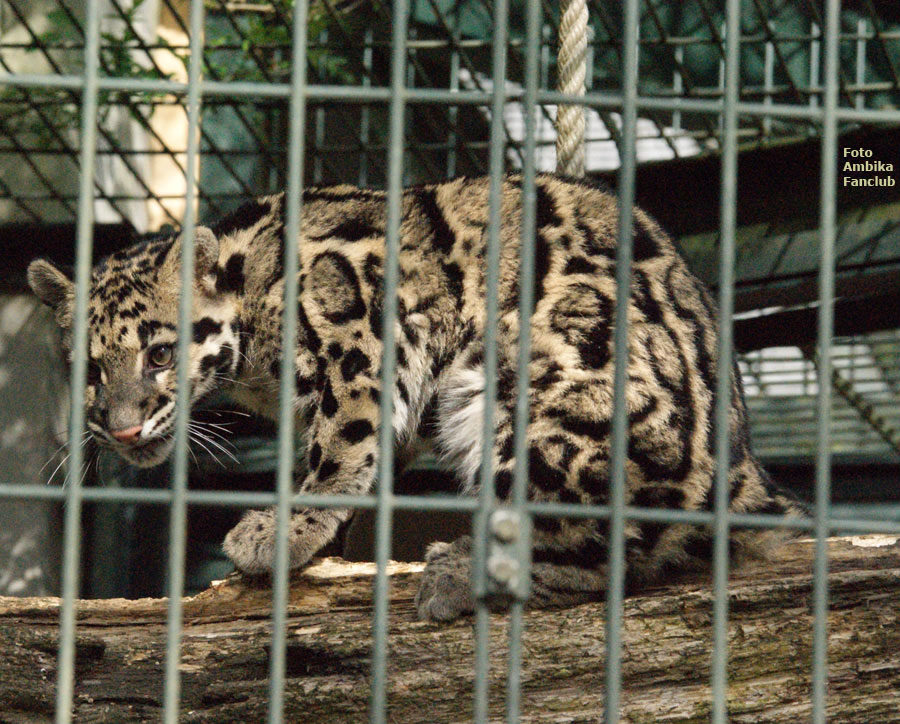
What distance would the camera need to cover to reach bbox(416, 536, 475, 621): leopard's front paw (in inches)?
139

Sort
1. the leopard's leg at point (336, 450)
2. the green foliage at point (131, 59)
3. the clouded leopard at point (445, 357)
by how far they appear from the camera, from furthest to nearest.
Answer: the green foliage at point (131, 59)
the leopard's leg at point (336, 450)
the clouded leopard at point (445, 357)

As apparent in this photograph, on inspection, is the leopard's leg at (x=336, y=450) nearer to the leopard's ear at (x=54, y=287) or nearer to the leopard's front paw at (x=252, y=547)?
the leopard's front paw at (x=252, y=547)

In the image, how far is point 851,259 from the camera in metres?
5.48

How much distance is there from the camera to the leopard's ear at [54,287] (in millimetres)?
4578

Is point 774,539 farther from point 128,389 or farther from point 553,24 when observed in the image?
point 553,24

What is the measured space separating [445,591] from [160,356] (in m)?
1.46

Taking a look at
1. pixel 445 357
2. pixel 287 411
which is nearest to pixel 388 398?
pixel 287 411

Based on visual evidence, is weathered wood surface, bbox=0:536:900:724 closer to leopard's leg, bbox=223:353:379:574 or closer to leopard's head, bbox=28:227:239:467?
leopard's leg, bbox=223:353:379:574

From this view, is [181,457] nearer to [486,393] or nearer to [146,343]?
[486,393]

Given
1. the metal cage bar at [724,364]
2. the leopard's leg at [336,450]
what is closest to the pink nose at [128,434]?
the leopard's leg at [336,450]

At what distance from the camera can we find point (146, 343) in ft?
14.2

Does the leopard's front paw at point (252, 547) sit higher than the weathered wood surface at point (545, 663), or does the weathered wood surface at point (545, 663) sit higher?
the leopard's front paw at point (252, 547)

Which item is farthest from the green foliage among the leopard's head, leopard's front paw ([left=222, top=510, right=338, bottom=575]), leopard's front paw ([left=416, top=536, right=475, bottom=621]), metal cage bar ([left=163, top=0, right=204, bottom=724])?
metal cage bar ([left=163, top=0, right=204, bottom=724])

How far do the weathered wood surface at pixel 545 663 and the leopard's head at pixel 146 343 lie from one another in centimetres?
83
